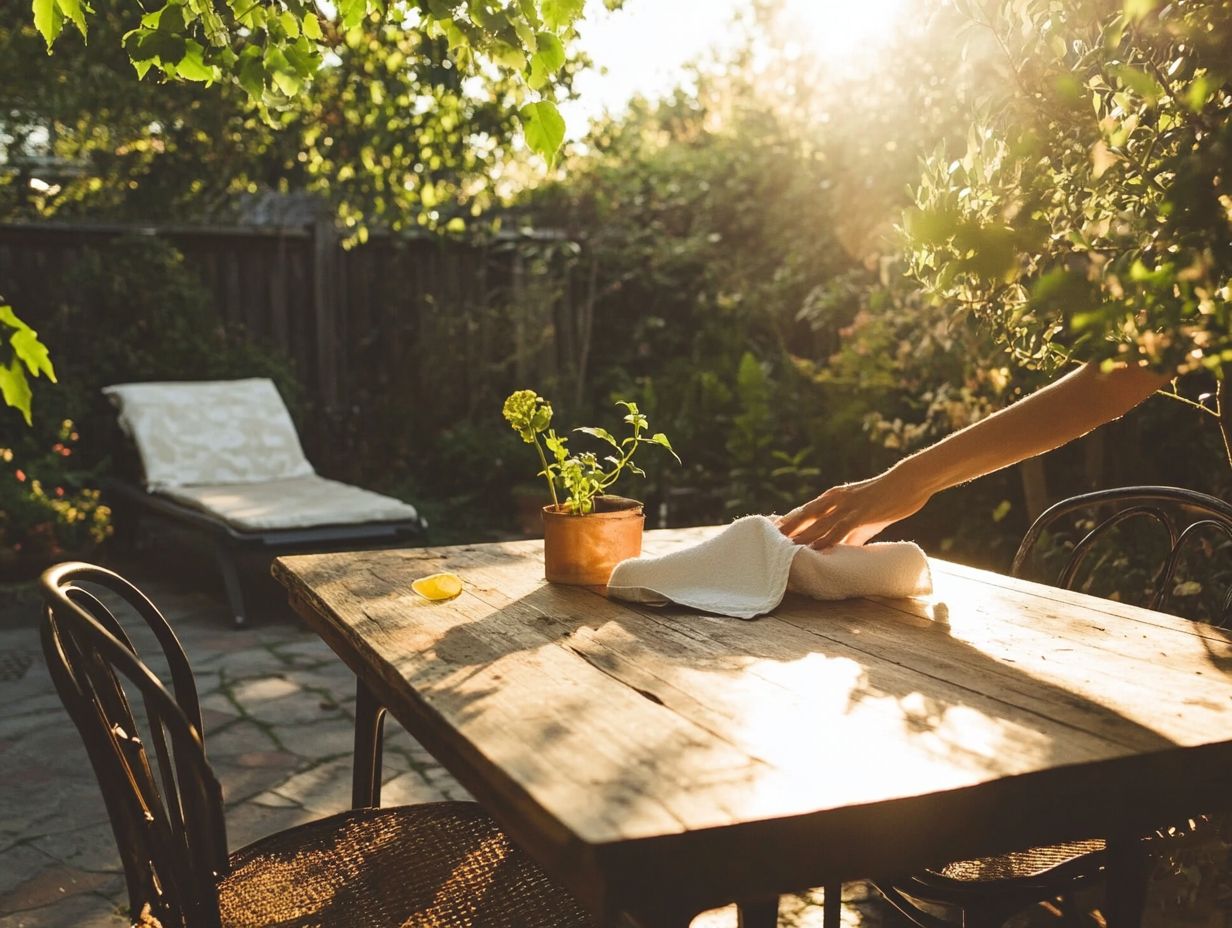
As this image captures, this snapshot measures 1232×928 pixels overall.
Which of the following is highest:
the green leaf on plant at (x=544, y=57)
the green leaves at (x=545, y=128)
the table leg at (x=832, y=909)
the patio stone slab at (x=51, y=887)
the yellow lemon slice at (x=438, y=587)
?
the green leaf on plant at (x=544, y=57)

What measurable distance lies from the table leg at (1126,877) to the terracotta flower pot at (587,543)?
2.87 feet

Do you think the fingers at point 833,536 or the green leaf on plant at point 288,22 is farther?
the green leaf on plant at point 288,22

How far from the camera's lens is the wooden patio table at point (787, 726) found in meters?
1.05

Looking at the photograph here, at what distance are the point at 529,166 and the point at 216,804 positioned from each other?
9.56m

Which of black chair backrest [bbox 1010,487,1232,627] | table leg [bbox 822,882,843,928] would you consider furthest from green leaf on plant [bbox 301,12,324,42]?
table leg [bbox 822,882,843,928]

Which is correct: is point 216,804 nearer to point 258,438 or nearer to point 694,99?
point 258,438

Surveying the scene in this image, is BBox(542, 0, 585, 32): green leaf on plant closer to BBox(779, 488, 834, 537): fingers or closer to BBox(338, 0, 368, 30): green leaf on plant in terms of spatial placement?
BBox(338, 0, 368, 30): green leaf on plant

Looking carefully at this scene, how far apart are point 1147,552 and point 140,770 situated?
3165 mm

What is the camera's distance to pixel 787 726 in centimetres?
130

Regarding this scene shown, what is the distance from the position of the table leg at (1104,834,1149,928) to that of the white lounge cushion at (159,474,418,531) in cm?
414

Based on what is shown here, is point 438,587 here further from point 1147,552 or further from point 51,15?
point 1147,552

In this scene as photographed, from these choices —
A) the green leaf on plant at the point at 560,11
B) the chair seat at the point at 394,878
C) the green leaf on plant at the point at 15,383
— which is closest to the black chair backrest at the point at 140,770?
the chair seat at the point at 394,878

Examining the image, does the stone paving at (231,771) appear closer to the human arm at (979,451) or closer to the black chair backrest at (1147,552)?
the black chair backrest at (1147,552)

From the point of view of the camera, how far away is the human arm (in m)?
1.78
